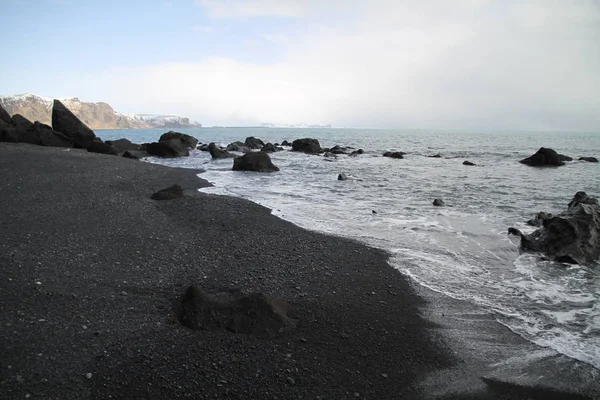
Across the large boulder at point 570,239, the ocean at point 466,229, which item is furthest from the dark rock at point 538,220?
the large boulder at point 570,239

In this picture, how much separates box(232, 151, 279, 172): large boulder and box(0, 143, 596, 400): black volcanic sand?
15191 millimetres

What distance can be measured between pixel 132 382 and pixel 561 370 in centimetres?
507

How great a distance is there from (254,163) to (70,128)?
13.9 metres

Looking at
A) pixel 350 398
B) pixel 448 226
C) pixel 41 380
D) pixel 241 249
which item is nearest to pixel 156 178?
pixel 241 249

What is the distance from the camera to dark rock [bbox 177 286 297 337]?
4.70 m

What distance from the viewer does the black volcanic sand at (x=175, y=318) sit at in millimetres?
3713

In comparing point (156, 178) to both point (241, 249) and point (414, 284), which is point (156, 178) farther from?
point (414, 284)

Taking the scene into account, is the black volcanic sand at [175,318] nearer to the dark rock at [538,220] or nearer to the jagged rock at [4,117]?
the dark rock at [538,220]

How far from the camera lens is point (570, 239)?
8.60 meters

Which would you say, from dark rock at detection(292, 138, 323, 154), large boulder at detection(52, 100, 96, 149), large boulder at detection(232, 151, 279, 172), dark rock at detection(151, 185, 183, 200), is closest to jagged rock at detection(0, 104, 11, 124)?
large boulder at detection(52, 100, 96, 149)

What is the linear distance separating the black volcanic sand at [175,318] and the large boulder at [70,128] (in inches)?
719

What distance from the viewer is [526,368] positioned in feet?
14.4

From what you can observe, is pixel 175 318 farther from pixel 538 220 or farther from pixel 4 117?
pixel 4 117

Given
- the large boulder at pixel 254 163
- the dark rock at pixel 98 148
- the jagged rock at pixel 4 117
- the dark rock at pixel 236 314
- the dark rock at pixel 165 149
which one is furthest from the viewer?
the dark rock at pixel 165 149
